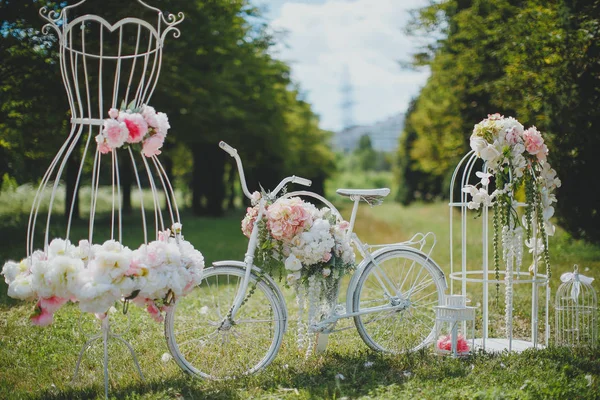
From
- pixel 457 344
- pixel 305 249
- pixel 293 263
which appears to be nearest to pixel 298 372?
pixel 293 263

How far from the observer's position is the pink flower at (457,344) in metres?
5.16

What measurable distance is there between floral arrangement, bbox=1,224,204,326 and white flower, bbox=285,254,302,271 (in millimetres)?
741

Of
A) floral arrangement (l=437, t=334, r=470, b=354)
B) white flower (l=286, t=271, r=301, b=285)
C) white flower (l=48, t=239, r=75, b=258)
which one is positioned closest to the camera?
white flower (l=48, t=239, r=75, b=258)

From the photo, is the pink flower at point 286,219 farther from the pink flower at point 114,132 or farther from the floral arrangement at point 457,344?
the floral arrangement at point 457,344

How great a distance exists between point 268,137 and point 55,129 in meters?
11.1

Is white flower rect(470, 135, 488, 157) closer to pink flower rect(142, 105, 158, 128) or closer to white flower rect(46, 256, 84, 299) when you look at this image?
pink flower rect(142, 105, 158, 128)

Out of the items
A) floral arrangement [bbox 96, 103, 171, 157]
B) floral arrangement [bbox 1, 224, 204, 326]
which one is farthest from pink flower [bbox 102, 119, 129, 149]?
floral arrangement [bbox 1, 224, 204, 326]

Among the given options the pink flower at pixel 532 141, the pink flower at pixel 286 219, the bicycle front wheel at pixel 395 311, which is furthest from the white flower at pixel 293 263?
the pink flower at pixel 532 141

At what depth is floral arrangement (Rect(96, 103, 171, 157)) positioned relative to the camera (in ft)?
13.8

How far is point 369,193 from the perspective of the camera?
5.27m

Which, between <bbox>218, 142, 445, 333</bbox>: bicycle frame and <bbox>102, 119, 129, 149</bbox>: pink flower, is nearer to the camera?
<bbox>102, 119, 129, 149</bbox>: pink flower

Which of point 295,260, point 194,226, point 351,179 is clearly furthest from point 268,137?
point 351,179

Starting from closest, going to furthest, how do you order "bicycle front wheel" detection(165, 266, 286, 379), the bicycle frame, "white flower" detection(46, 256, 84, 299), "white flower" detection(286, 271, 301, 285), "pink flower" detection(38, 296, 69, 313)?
"white flower" detection(46, 256, 84, 299)
"pink flower" detection(38, 296, 69, 313)
"bicycle front wheel" detection(165, 266, 286, 379)
the bicycle frame
"white flower" detection(286, 271, 301, 285)

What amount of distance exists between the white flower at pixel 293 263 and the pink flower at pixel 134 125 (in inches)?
57.5
